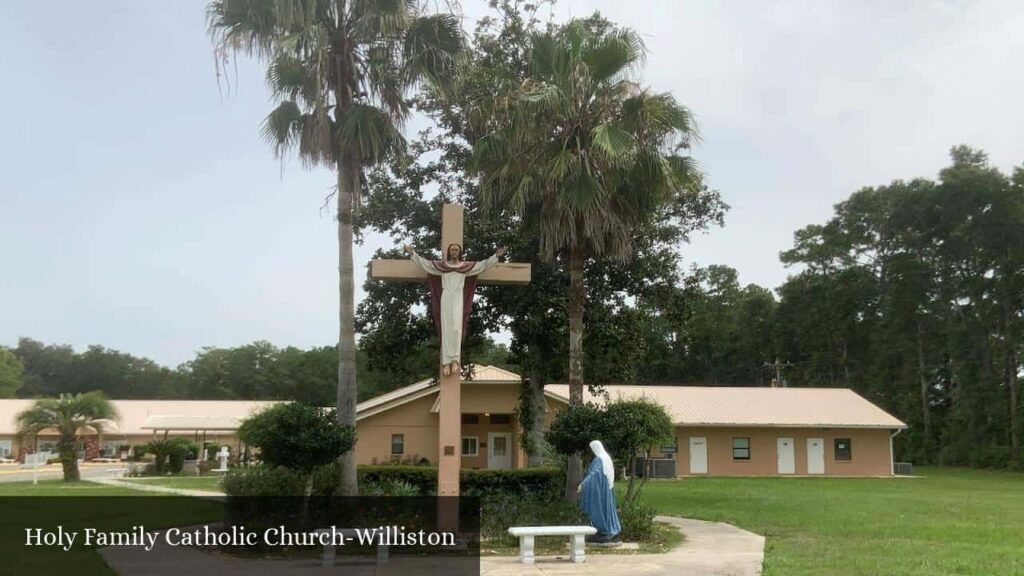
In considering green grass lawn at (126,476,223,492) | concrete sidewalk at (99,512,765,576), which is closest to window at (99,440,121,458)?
green grass lawn at (126,476,223,492)

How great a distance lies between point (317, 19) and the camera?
51.2ft

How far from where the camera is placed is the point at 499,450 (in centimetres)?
3466

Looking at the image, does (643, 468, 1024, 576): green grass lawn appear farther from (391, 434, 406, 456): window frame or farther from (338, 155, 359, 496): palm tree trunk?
(391, 434, 406, 456): window frame

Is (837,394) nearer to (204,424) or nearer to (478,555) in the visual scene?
(204,424)

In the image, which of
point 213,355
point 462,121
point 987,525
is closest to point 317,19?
point 462,121

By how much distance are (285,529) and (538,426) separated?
10044mm

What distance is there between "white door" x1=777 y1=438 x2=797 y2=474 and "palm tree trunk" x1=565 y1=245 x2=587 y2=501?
24.2m

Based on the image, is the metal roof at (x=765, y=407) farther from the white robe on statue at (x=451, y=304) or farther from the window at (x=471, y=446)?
the white robe on statue at (x=451, y=304)

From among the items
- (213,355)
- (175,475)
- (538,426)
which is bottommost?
(175,475)

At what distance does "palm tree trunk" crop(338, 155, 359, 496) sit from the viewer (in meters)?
15.2

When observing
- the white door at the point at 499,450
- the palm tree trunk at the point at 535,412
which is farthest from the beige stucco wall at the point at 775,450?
the palm tree trunk at the point at 535,412

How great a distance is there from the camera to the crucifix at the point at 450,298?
1324 cm

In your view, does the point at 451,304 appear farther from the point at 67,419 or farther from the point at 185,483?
the point at 67,419

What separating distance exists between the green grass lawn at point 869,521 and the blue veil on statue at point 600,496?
89.8 inches
